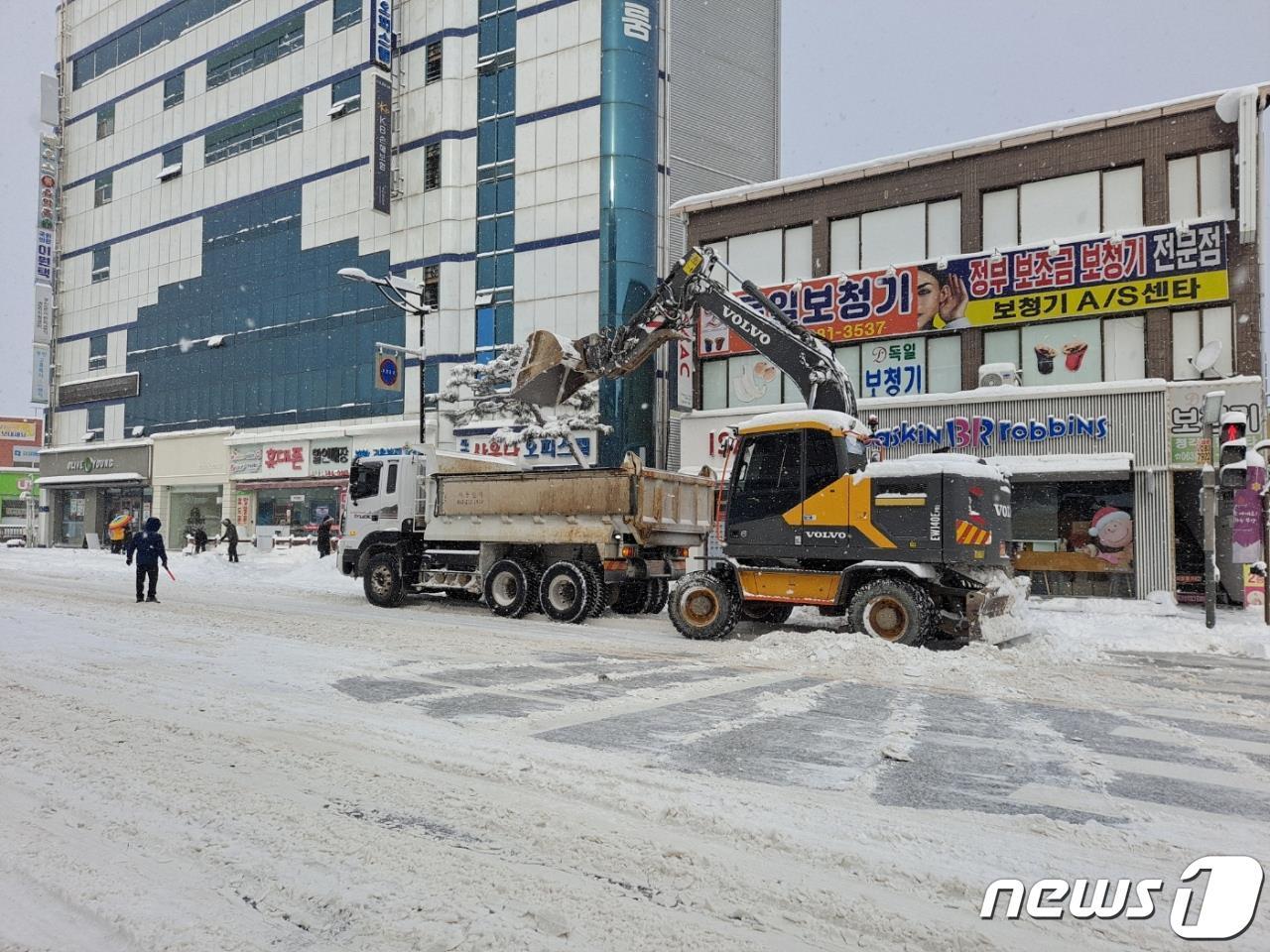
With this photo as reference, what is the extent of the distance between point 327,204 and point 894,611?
115ft

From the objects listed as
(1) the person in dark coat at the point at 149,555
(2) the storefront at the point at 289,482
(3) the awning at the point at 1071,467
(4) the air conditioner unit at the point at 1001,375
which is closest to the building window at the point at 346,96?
(2) the storefront at the point at 289,482

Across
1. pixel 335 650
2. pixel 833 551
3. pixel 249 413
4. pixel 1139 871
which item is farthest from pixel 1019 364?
pixel 249 413

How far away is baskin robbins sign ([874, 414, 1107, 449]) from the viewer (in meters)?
20.9

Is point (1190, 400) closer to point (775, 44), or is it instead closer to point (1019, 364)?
point (1019, 364)

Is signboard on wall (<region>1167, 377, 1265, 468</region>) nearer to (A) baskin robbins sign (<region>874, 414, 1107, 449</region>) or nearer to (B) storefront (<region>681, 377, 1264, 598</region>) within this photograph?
(B) storefront (<region>681, 377, 1264, 598</region>)

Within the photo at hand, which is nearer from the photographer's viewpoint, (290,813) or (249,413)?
(290,813)

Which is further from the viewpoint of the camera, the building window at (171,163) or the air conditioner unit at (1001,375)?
the building window at (171,163)

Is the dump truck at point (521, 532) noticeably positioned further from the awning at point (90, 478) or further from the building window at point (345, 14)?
the awning at point (90, 478)

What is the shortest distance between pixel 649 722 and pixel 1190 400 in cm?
1797

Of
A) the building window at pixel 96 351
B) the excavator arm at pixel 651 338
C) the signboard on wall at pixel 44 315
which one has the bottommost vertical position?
the excavator arm at pixel 651 338

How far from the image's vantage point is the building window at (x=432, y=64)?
36312 millimetres

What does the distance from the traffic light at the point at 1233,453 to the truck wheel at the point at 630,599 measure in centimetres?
959

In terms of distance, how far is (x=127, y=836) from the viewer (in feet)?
13.7

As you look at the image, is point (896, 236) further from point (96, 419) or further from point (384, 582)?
point (96, 419)
